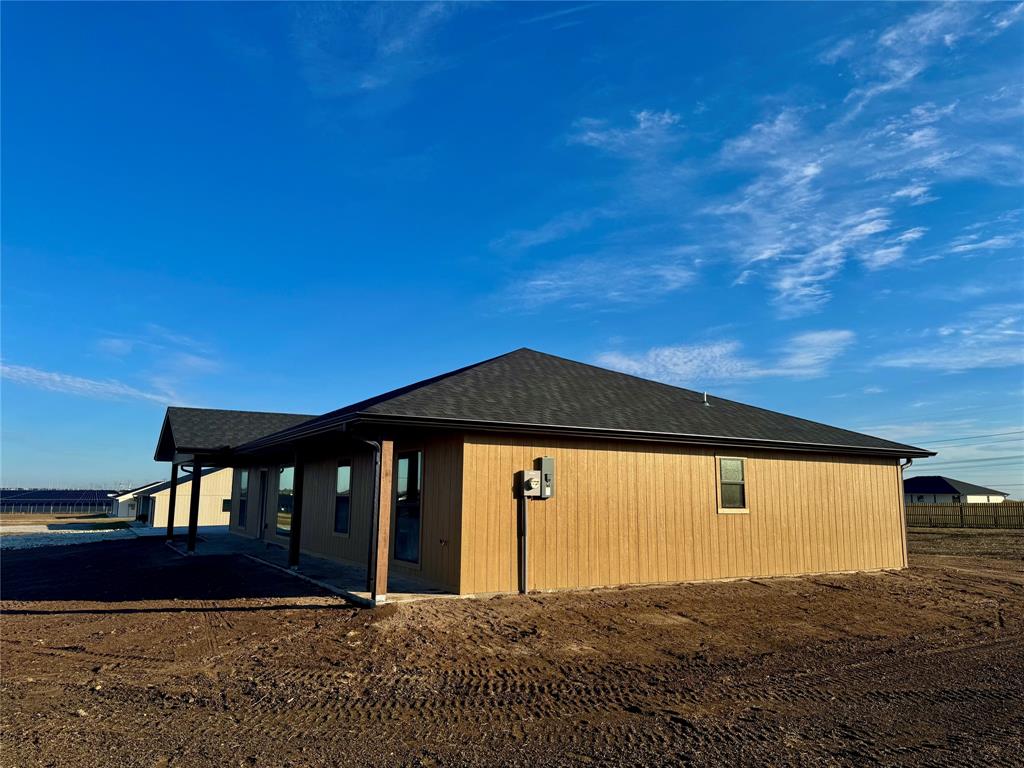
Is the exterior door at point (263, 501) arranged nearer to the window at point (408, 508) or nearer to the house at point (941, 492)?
Result: the window at point (408, 508)

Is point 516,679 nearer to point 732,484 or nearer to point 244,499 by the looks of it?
point 732,484

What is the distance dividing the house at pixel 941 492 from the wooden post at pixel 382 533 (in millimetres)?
58112

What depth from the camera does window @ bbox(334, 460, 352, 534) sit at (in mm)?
14313

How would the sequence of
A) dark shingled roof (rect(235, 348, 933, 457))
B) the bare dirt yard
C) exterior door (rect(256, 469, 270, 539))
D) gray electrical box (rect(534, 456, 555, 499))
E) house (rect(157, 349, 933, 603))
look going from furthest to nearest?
exterior door (rect(256, 469, 270, 539)) → gray electrical box (rect(534, 456, 555, 499)) → dark shingled roof (rect(235, 348, 933, 457)) → house (rect(157, 349, 933, 603)) → the bare dirt yard

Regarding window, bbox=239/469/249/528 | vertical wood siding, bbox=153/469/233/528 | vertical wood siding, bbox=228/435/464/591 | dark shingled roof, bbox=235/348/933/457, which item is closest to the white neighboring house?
vertical wood siding, bbox=153/469/233/528

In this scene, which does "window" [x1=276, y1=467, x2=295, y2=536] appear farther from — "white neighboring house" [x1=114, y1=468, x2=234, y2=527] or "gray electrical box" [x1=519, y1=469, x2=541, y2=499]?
"white neighboring house" [x1=114, y1=468, x2=234, y2=527]

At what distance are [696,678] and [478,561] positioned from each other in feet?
14.3

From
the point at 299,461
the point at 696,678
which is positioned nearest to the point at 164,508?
the point at 299,461

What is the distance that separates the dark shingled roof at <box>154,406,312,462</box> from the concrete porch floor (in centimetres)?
292

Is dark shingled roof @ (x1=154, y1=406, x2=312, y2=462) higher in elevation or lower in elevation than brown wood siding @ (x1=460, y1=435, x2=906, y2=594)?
higher

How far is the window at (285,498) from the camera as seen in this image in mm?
18052

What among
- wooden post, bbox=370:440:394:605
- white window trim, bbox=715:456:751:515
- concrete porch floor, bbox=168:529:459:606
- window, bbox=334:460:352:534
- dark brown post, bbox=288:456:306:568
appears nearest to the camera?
wooden post, bbox=370:440:394:605

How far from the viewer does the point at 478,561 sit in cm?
967

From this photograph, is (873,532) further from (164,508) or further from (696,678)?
(164,508)
